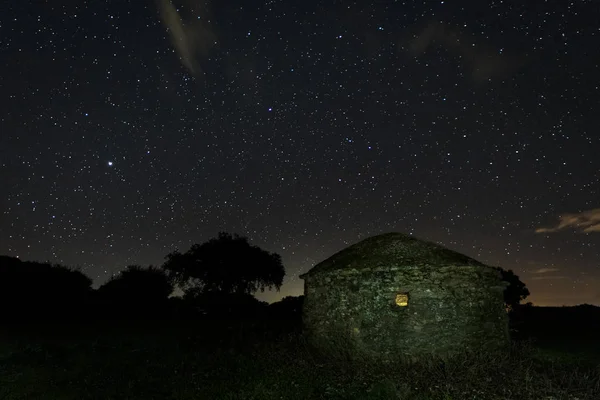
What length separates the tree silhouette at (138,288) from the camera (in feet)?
138

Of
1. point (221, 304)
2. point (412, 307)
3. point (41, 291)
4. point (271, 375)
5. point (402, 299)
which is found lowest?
point (271, 375)

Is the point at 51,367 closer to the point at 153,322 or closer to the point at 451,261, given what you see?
the point at 451,261

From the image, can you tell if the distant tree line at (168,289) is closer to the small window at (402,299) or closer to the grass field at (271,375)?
the grass field at (271,375)

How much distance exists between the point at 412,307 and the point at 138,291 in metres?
36.5

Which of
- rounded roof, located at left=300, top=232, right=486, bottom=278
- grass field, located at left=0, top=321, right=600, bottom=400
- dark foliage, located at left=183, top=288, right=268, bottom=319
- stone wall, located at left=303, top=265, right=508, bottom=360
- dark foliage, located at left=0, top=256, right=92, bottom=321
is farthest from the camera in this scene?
dark foliage, located at left=183, top=288, right=268, bottom=319

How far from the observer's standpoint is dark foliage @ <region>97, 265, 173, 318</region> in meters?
39.9

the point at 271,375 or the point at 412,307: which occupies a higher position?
the point at 412,307

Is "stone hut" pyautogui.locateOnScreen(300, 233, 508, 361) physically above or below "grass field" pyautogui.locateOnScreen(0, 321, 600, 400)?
above

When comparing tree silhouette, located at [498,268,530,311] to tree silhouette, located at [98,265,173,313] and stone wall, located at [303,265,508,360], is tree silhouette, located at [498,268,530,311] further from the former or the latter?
tree silhouette, located at [98,265,173,313]

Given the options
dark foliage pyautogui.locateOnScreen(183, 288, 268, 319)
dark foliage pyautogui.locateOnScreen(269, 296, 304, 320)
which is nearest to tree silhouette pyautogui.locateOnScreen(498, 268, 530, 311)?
dark foliage pyautogui.locateOnScreen(269, 296, 304, 320)

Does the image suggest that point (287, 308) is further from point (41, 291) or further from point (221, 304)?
point (41, 291)

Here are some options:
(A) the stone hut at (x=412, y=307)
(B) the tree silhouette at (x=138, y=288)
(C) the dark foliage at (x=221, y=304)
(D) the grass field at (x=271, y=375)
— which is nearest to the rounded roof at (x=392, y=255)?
(A) the stone hut at (x=412, y=307)

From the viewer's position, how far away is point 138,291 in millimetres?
43750

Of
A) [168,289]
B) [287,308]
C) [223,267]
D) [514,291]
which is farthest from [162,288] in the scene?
[514,291]
